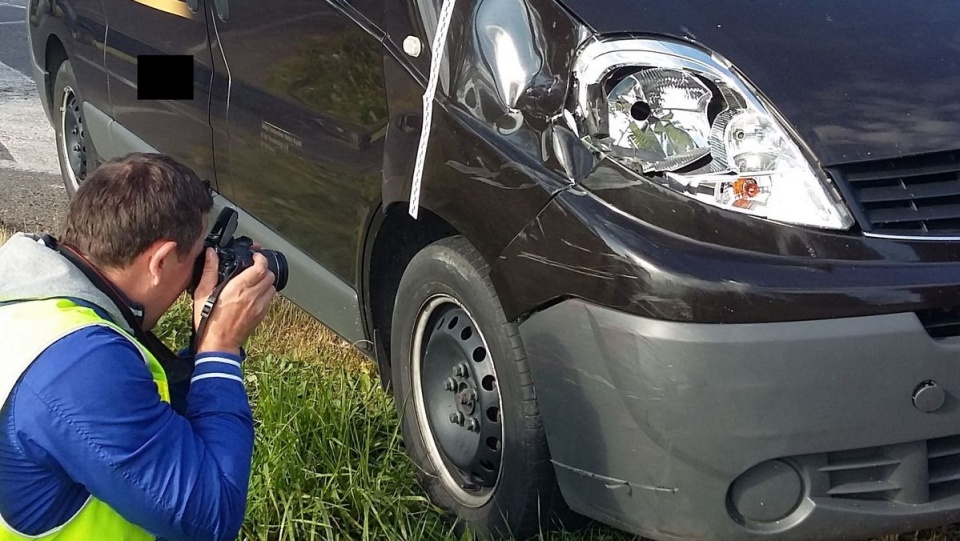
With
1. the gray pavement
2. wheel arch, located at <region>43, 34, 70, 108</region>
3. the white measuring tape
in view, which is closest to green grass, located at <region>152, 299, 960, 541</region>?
the white measuring tape

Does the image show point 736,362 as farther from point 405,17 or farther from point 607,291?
point 405,17

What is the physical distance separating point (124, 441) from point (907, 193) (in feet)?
5.10

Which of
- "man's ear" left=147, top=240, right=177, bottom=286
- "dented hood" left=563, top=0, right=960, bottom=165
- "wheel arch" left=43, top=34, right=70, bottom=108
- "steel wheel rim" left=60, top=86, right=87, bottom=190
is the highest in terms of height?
"dented hood" left=563, top=0, right=960, bottom=165

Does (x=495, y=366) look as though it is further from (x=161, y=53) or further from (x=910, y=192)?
(x=161, y=53)

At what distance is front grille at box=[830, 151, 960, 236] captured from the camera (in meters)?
2.24

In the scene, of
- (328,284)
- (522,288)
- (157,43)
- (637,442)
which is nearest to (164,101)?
(157,43)

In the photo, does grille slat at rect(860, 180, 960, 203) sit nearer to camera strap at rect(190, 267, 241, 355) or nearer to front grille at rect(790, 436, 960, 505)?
front grille at rect(790, 436, 960, 505)

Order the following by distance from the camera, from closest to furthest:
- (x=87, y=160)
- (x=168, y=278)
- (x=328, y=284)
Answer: (x=168, y=278) → (x=328, y=284) → (x=87, y=160)

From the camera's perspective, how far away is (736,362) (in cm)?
215

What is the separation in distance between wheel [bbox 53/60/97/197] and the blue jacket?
3.63 m

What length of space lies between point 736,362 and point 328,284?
63.3 inches

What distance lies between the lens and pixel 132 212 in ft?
6.58

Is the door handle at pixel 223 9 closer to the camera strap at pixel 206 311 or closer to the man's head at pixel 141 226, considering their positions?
the man's head at pixel 141 226

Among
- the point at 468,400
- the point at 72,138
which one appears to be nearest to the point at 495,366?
the point at 468,400
